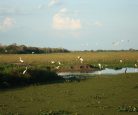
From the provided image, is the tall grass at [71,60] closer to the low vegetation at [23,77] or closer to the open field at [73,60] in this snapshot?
the open field at [73,60]

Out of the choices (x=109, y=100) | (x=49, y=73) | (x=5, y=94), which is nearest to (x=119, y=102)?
(x=109, y=100)

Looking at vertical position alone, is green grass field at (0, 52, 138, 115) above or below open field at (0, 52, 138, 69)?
below

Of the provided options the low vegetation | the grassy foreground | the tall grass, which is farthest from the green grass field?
the tall grass

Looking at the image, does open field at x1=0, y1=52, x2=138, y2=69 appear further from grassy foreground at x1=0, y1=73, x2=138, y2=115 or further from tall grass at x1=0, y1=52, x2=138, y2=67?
grassy foreground at x1=0, y1=73, x2=138, y2=115

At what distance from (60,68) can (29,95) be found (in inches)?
941

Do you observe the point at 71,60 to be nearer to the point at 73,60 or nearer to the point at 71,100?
the point at 73,60

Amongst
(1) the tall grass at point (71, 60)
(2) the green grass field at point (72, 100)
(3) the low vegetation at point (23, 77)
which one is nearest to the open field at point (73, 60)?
(1) the tall grass at point (71, 60)

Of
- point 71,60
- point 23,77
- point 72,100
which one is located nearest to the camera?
point 72,100

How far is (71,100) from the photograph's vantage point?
60.2ft

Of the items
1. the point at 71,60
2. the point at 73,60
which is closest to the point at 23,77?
the point at 73,60

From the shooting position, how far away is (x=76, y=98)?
18.9m

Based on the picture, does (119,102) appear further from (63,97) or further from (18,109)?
(18,109)

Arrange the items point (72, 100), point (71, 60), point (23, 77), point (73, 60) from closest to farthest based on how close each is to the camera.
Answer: point (72, 100) < point (23, 77) < point (73, 60) < point (71, 60)

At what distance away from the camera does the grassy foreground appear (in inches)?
622
